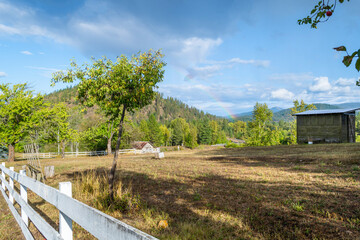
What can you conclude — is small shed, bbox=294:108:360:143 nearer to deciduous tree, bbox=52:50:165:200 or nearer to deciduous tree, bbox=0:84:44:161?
deciduous tree, bbox=52:50:165:200

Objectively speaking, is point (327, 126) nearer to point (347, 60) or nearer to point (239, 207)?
point (239, 207)

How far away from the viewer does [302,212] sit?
5102 mm

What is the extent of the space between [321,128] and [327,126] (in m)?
0.68

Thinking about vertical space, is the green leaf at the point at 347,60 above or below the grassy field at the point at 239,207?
above

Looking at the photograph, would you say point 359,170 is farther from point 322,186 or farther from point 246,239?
point 246,239

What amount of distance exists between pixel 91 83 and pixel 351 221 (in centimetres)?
735

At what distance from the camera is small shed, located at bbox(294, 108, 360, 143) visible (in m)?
26.5

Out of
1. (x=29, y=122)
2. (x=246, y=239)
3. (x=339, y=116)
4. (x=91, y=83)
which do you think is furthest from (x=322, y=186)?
(x=29, y=122)

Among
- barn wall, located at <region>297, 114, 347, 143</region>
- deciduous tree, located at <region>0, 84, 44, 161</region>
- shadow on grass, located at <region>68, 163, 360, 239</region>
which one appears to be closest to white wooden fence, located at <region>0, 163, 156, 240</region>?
shadow on grass, located at <region>68, 163, 360, 239</region>

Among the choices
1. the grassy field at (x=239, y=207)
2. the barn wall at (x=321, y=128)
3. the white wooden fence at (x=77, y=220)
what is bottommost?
the grassy field at (x=239, y=207)

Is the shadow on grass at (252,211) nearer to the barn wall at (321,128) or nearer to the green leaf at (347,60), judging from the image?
the green leaf at (347,60)

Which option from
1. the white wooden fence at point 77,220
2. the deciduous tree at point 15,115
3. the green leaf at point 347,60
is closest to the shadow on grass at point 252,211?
the white wooden fence at point 77,220

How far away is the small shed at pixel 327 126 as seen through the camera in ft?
87.1

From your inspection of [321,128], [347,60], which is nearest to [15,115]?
[347,60]
